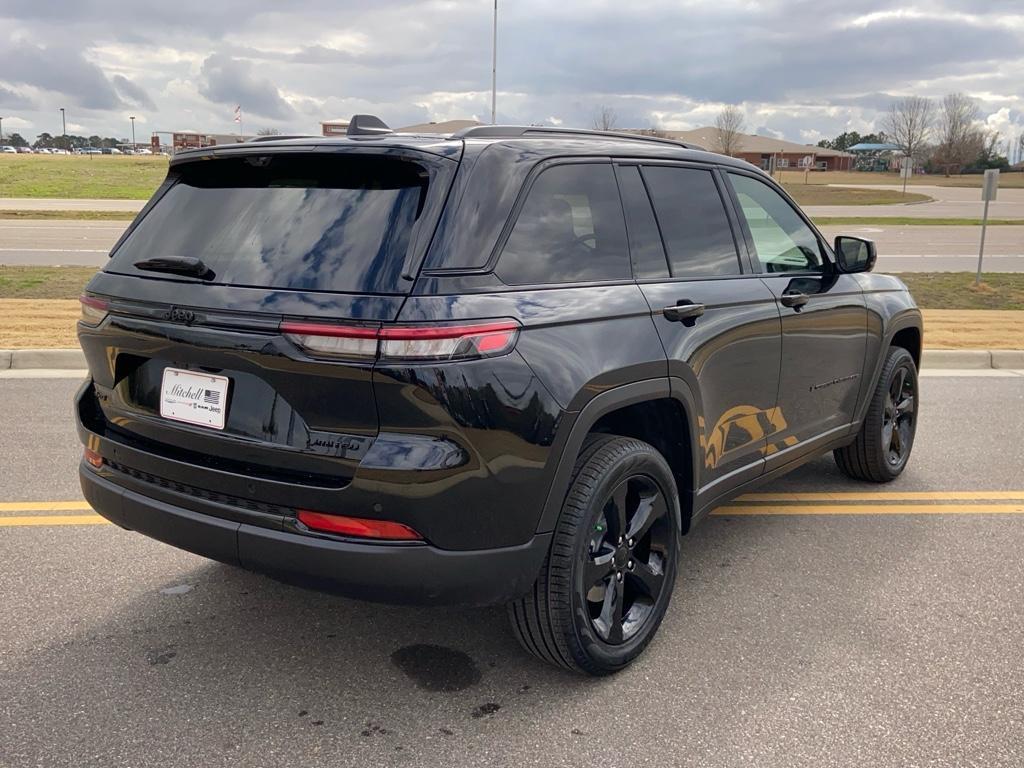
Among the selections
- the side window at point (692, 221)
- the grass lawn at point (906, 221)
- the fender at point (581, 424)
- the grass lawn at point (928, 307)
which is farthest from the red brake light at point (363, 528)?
the grass lawn at point (906, 221)

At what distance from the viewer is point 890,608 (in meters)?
3.67

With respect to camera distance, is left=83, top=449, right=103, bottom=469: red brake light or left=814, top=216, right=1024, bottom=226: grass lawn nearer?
left=83, top=449, right=103, bottom=469: red brake light

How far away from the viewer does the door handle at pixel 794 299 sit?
395cm

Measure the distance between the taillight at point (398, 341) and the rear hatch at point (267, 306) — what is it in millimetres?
22

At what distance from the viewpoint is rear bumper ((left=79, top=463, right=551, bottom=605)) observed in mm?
2582

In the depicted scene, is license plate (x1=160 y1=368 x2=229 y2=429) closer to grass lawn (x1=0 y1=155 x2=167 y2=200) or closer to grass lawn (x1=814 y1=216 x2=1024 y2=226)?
grass lawn (x1=814 y1=216 x2=1024 y2=226)

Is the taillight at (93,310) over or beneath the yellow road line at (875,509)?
over

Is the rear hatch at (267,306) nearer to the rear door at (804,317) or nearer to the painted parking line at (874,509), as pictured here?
the rear door at (804,317)

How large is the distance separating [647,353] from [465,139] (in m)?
0.92

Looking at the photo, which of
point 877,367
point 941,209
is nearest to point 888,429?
point 877,367

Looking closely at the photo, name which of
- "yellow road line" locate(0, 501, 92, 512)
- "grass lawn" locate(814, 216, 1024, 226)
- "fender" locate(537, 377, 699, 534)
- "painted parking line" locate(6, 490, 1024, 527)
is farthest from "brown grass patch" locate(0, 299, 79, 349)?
"grass lawn" locate(814, 216, 1024, 226)

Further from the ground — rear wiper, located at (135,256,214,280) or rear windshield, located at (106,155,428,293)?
rear windshield, located at (106,155,428,293)

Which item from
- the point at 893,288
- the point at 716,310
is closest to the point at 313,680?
the point at 716,310

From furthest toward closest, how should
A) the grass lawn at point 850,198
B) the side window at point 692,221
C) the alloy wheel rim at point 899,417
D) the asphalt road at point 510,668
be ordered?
the grass lawn at point 850,198, the alloy wheel rim at point 899,417, the side window at point 692,221, the asphalt road at point 510,668
